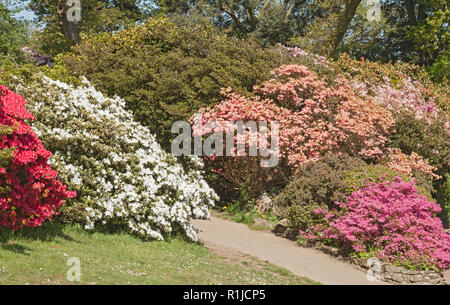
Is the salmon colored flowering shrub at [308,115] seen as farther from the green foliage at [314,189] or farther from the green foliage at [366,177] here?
the green foliage at [366,177]

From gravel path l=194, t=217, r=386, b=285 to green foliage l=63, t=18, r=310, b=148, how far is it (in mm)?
3579

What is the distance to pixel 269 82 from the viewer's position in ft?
43.2

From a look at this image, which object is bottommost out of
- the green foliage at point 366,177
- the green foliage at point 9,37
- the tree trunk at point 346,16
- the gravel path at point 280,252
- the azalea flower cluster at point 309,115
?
the gravel path at point 280,252

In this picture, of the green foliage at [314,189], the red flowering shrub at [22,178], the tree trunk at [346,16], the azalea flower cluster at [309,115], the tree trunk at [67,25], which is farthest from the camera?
the tree trunk at [346,16]

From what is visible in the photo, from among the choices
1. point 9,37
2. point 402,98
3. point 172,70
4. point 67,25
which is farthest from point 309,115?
point 9,37

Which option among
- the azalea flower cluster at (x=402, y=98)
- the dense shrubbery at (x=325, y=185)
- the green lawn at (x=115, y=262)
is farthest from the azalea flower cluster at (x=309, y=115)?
the green lawn at (x=115, y=262)

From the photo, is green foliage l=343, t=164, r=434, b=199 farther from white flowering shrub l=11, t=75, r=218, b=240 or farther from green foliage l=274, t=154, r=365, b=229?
white flowering shrub l=11, t=75, r=218, b=240

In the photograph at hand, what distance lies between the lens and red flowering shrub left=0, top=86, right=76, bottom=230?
6523mm

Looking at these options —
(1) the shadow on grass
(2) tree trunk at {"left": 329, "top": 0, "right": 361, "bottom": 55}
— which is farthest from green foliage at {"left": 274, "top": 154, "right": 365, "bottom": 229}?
(2) tree trunk at {"left": 329, "top": 0, "right": 361, "bottom": 55}

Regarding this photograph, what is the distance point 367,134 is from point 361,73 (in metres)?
6.17

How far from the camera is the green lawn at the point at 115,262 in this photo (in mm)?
5777

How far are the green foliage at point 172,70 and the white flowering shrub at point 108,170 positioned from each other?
374 cm
